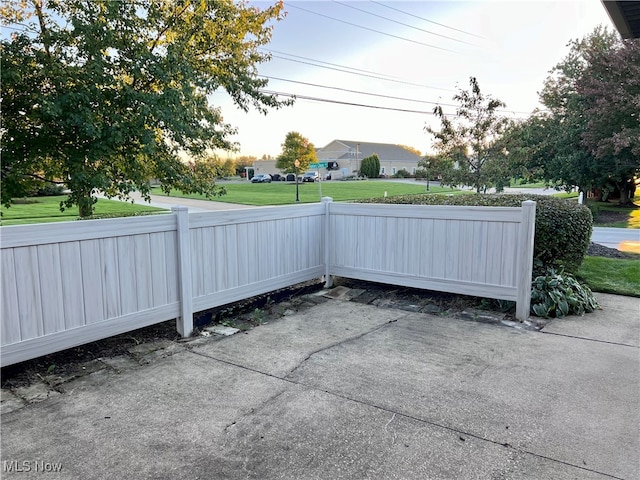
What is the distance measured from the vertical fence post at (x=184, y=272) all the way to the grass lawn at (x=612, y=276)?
526cm

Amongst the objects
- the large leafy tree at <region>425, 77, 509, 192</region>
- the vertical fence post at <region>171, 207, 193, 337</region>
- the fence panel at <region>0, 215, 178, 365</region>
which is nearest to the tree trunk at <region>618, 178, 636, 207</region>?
the large leafy tree at <region>425, 77, 509, 192</region>

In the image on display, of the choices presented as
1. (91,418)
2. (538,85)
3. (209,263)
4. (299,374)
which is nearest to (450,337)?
(299,374)

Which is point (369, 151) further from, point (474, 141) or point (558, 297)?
point (558, 297)

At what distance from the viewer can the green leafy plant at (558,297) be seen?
4754 millimetres

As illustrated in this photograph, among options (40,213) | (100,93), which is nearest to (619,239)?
(100,93)

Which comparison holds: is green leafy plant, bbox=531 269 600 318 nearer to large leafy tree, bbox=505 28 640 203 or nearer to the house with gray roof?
large leafy tree, bbox=505 28 640 203

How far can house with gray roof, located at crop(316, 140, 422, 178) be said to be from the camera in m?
66.1

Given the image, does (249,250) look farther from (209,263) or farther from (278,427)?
(278,427)

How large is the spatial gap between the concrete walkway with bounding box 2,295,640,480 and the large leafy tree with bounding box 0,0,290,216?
8.02 feet

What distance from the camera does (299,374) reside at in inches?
131

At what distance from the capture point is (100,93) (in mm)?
4641

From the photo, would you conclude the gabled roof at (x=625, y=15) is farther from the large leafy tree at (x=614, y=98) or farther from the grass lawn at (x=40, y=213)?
the grass lawn at (x=40, y=213)

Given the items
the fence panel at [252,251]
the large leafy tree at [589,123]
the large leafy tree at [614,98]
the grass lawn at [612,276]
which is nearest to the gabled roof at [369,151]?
the large leafy tree at [589,123]

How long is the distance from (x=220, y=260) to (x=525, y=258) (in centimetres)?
332
